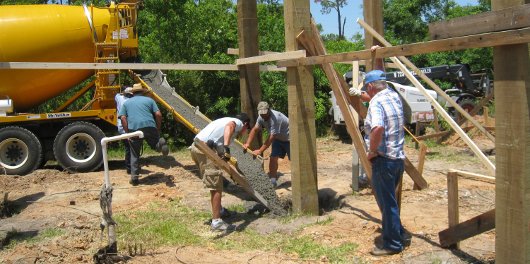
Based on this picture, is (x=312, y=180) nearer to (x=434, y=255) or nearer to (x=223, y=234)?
(x=223, y=234)

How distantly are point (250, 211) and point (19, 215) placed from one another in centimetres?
330

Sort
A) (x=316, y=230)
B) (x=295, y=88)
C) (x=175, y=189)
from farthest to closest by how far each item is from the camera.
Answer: (x=175, y=189)
(x=295, y=88)
(x=316, y=230)

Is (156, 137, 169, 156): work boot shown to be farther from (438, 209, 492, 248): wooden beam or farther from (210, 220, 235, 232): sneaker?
(438, 209, 492, 248): wooden beam

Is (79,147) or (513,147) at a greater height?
(513,147)

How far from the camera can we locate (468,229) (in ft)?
14.7

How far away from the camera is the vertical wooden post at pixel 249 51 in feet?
26.7

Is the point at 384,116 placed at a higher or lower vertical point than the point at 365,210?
higher

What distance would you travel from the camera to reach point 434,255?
4676 mm

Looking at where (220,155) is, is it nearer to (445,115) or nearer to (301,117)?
(301,117)

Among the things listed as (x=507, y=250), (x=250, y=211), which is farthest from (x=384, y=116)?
(x=250, y=211)

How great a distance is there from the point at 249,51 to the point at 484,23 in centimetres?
505

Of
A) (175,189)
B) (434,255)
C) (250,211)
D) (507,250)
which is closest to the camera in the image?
(507,250)

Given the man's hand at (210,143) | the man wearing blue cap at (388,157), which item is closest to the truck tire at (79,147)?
the man's hand at (210,143)

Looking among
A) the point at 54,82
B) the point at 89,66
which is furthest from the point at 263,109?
the point at 54,82
